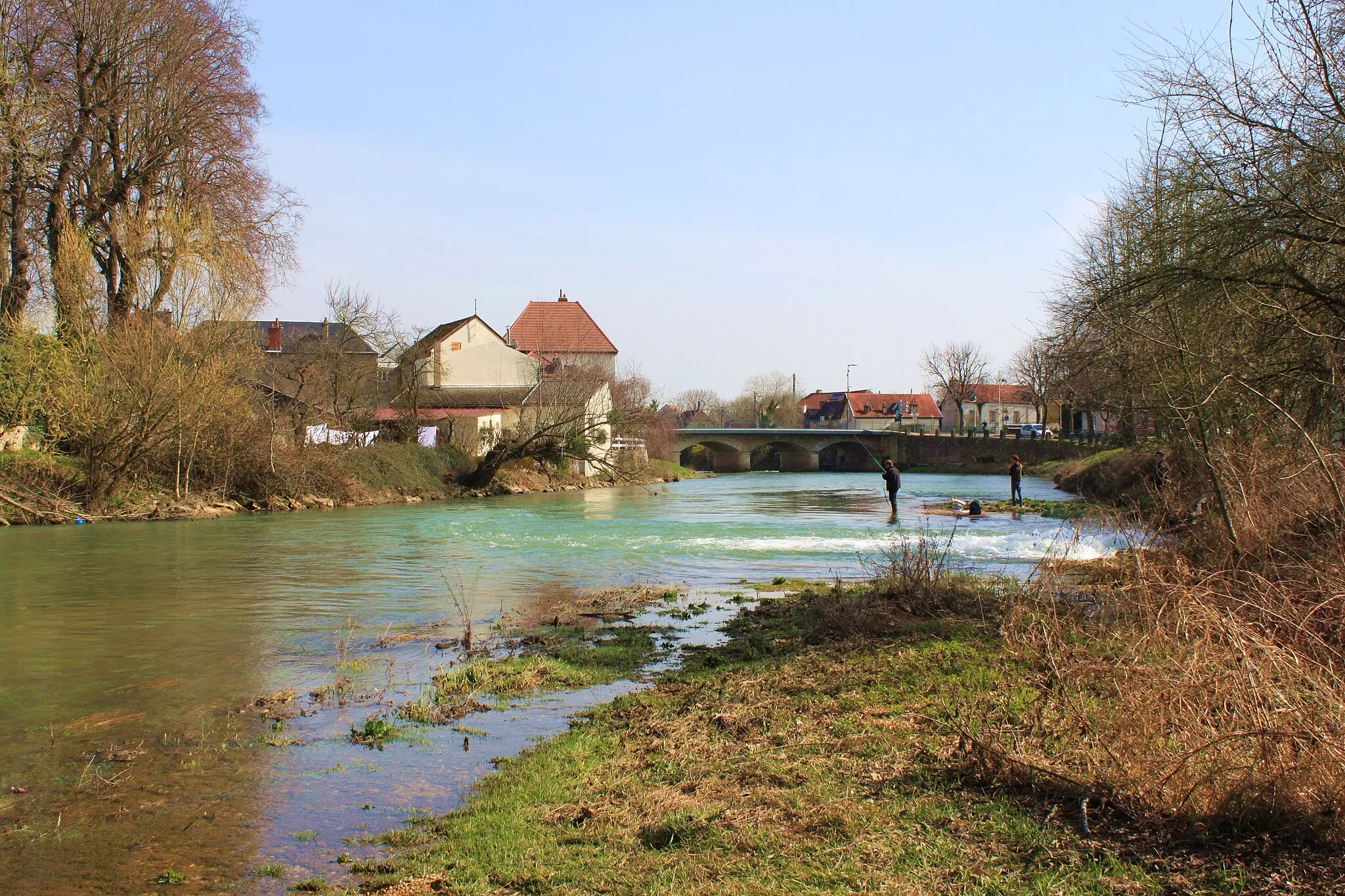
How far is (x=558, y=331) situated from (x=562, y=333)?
0.43 metres

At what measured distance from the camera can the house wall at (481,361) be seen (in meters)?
60.0

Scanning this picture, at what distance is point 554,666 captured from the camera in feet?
35.6

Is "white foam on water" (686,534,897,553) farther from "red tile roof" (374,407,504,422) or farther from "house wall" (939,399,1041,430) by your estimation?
"house wall" (939,399,1041,430)

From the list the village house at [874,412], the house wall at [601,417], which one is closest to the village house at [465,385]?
the house wall at [601,417]

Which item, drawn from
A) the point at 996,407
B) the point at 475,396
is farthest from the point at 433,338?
the point at 996,407

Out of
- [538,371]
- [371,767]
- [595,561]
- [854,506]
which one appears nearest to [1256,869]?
[371,767]

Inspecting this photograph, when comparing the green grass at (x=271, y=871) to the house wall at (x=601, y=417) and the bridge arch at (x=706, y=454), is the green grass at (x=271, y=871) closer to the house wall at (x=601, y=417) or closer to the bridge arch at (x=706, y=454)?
the house wall at (x=601, y=417)

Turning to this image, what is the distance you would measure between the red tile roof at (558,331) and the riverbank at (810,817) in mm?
77148

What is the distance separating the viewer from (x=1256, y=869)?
14.8 ft

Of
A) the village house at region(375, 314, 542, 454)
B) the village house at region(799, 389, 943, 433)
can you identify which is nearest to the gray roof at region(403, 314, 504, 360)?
the village house at region(375, 314, 542, 454)

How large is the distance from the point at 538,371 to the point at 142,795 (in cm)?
5058

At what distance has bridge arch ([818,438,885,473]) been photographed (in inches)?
3474

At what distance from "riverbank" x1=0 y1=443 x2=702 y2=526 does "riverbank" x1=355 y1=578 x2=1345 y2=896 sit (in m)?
26.6

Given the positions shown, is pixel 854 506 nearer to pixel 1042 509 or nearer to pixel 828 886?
pixel 1042 509
